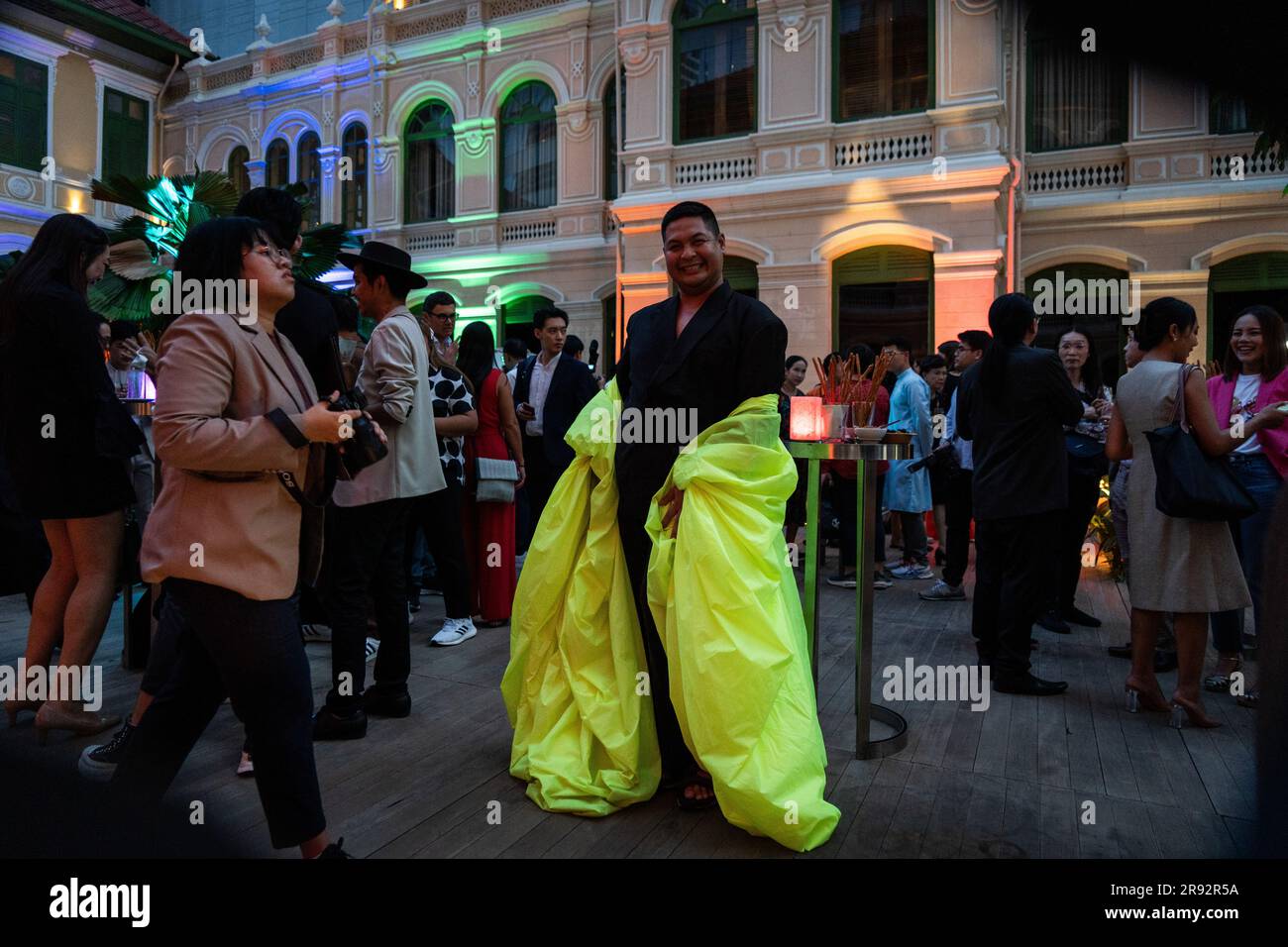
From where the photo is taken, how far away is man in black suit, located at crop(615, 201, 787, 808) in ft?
9.37

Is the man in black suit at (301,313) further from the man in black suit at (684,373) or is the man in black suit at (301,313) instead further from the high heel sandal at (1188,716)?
the high heel sandal at (1188,716)

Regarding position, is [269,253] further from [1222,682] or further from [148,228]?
[148,228]

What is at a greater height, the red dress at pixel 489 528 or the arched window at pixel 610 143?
the arched window at pixel 610 143

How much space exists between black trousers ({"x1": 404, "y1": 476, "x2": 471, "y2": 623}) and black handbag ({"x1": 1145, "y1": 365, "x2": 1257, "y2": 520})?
3196 millimetres

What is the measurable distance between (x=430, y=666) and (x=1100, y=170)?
12.2 metres

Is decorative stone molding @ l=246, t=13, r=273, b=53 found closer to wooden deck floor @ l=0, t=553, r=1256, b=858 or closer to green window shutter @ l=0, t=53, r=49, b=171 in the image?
green window shutter @ l=0, t=53, r=49, b=171

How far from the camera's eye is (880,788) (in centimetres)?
296

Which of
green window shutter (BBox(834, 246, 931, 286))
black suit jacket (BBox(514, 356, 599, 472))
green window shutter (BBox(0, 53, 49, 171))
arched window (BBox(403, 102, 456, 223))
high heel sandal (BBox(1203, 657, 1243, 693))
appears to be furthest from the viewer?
arched window (BBox(403, 102, 456, 223))

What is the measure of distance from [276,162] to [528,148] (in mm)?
6333

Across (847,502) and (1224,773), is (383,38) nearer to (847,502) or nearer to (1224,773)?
(847,502)

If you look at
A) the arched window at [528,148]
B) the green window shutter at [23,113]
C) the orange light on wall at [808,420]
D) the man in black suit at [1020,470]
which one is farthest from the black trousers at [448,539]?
the green window shutter at [23,113]

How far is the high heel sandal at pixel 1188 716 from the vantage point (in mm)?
3506

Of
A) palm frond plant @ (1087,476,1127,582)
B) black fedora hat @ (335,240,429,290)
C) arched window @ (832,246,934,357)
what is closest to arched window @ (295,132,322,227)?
arched window @ (832,246,934,357)

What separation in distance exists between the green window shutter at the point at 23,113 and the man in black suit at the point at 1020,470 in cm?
1868
